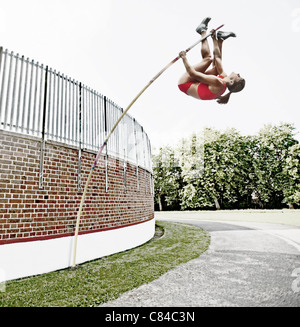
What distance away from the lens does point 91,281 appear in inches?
164

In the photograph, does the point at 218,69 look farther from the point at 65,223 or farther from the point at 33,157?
the point at 65,223

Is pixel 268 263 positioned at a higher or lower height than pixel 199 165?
lower

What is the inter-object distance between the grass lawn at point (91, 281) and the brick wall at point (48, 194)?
0.93 metres

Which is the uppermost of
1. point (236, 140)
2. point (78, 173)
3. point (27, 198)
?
point (236, 140)

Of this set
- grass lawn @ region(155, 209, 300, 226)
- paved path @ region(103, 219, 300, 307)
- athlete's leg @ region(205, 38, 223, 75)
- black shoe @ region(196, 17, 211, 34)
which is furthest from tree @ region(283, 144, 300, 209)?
black shoe @ region(196, 17, 211, 34)

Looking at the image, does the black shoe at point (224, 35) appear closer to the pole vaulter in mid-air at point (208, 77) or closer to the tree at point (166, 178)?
the pole vaulter in mid-air at point (208, 77)

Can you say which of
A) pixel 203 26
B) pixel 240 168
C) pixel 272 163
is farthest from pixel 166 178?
pixel 203 26

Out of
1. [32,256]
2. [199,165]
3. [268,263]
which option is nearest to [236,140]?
[199,165]

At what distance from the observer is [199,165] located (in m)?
36.5

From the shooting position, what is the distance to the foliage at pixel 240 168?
113 feet

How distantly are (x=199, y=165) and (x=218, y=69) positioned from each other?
33.2 m

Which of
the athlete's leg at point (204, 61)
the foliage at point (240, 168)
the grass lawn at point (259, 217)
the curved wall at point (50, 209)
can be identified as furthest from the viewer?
the foliage at point (240, 168)

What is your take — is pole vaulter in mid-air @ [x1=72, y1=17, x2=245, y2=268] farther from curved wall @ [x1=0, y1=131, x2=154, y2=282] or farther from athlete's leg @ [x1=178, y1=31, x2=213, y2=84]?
curved wall @ [x1=0, y1=131, x2=154, y2=282]

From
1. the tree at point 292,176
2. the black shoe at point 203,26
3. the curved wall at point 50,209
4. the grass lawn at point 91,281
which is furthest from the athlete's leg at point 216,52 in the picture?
the tree at point 292,176
